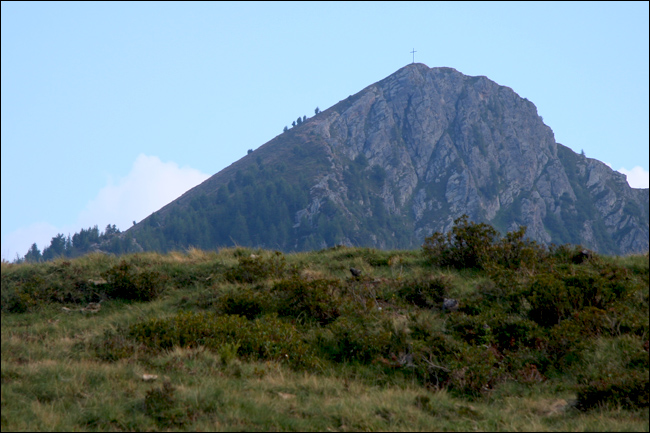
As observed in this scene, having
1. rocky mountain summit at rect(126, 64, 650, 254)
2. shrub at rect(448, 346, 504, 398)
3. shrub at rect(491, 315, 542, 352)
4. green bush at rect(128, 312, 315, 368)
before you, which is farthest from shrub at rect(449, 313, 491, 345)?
rocky mountain summit at rect(126, 64, 650, 254)

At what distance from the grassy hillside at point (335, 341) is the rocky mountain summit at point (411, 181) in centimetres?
7075

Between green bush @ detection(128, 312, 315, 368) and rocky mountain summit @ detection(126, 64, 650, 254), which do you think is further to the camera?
rocky mountain summit @ detection(126, 64, 650, 254)

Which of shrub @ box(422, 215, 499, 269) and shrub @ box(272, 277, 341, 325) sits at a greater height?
shrub @ box(422, 215, 499, 269)

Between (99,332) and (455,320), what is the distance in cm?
594

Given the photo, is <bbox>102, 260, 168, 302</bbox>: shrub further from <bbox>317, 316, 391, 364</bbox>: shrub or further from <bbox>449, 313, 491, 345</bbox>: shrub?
<bbox>449, 313, 491, 345</bbox>: shrub

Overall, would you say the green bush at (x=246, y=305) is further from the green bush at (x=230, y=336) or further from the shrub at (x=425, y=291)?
the shrub at (x=425, y=291)

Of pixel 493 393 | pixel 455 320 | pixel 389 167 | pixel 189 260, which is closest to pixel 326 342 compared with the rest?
pixel 455 320

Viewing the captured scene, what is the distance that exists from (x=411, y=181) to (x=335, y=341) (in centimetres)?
12170

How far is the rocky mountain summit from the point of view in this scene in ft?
328

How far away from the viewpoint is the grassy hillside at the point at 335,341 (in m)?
6.18

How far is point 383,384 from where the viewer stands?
8031 mm

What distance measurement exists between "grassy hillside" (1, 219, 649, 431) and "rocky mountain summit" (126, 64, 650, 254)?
7075 cm

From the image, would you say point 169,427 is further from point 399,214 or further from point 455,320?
point 399,214

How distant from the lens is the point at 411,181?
12900cm
